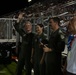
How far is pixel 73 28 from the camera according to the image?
105 inches

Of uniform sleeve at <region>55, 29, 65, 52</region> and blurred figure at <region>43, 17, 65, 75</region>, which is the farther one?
blurred figure at <region>43, 17, 65, 75</region>

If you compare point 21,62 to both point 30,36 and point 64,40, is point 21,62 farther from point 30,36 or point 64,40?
point 64,40

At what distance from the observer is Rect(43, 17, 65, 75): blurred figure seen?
Result: 144 inches

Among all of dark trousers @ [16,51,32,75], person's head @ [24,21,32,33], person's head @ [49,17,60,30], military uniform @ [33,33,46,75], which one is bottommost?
dark trousers @ [16,51,32,75]

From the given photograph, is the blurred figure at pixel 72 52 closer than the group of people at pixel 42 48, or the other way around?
the blurred figure at pixel 72 52

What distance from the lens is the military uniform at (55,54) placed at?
3.66m

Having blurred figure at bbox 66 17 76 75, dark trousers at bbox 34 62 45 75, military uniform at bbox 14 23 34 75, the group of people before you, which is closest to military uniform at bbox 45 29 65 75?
the group of people

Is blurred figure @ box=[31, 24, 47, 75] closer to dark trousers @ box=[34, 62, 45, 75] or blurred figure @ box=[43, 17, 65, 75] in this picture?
dark trousers @ box=[34, 62, 45, 75]

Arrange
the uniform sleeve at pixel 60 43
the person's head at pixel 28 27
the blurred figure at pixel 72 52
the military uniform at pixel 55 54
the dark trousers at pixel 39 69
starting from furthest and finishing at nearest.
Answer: the person's head at pixel 28 27, the dark trousers at pixel 39 69, the military uniform at pixel 55 54, the uniform sleeve at pixel 60 43, the blurred figure at pixel 72 52

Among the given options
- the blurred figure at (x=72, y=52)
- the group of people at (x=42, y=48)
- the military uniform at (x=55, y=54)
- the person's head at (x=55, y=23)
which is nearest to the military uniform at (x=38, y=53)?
the group of people at (x=42, y=48)

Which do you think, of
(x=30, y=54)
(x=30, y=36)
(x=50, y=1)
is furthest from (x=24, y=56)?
(x=50, y=1)

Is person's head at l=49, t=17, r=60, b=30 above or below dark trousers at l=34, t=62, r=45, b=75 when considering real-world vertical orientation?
above

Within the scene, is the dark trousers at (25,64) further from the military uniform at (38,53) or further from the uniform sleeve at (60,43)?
the uniform sleeve at (60,43)

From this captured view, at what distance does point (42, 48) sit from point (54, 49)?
56 cm
